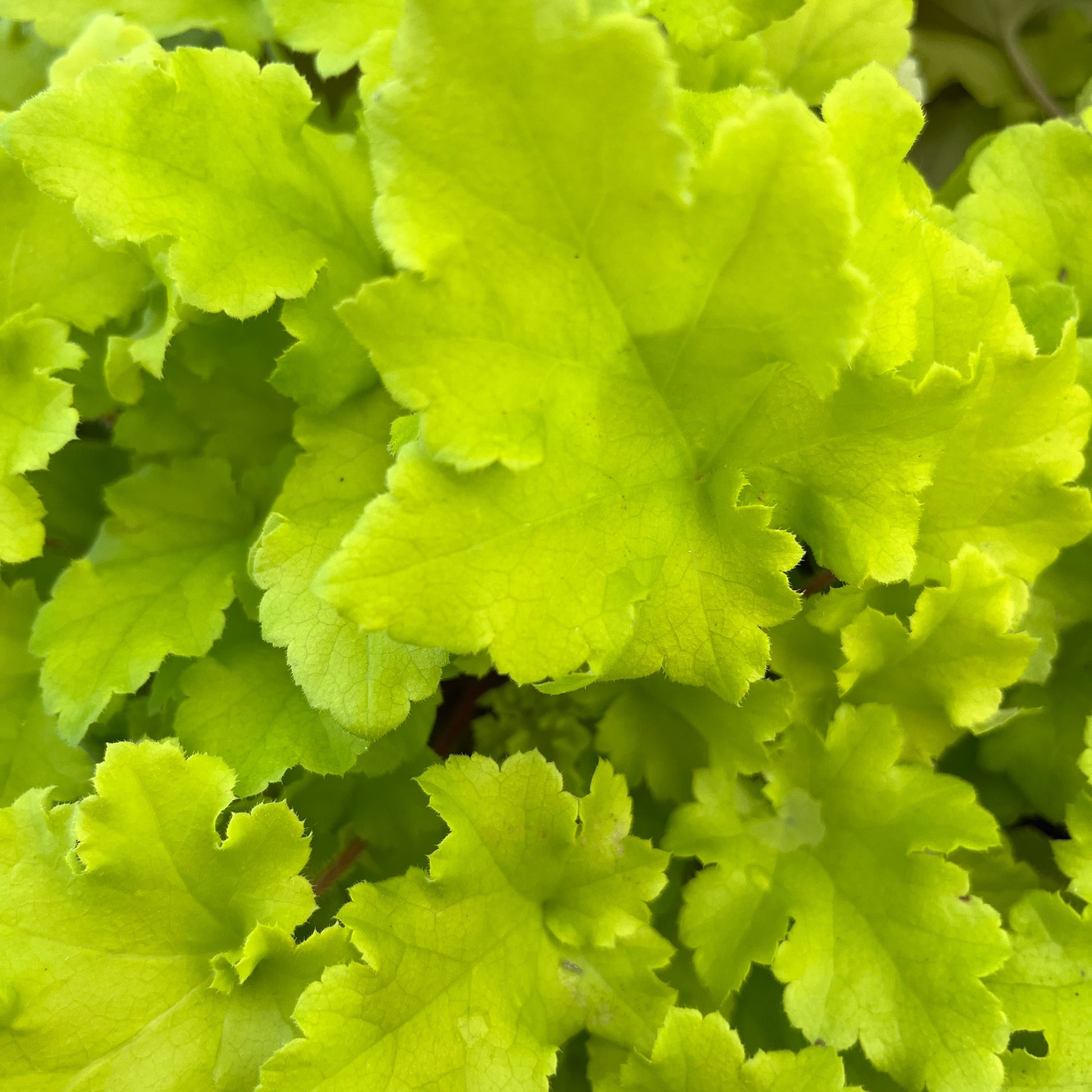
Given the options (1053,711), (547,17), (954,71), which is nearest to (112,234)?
(547,17)

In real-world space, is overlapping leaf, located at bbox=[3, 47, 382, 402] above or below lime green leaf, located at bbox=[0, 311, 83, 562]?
above

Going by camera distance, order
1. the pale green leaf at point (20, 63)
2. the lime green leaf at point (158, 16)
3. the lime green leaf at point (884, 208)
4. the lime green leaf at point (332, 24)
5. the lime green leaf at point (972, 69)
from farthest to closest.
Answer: the lime green leaf at point (972, 69) → the pale green leaf at point (20, 63) → the lime green leaf at point (158, 16) → the lime green leaf at point (332, 24) → the lime green leaf at point (884, 208)

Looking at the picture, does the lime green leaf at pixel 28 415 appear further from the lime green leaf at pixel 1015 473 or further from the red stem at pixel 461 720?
the lime green leaf at pixel 1015 473

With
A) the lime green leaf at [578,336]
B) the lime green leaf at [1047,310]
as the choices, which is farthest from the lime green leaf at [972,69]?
the lime green leaf at [578,336]

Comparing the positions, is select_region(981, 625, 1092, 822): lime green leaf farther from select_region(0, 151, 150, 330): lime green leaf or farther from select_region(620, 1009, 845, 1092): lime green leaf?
select_region(0, 151, 150, 330): lime green leaf

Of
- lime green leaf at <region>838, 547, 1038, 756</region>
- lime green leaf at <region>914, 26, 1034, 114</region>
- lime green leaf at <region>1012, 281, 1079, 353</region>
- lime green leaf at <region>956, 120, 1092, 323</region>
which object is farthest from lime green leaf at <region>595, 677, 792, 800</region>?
lime green leaf at <region>914, 26, 1034, 114</region>

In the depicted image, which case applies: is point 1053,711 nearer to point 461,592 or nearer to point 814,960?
point 814,960
